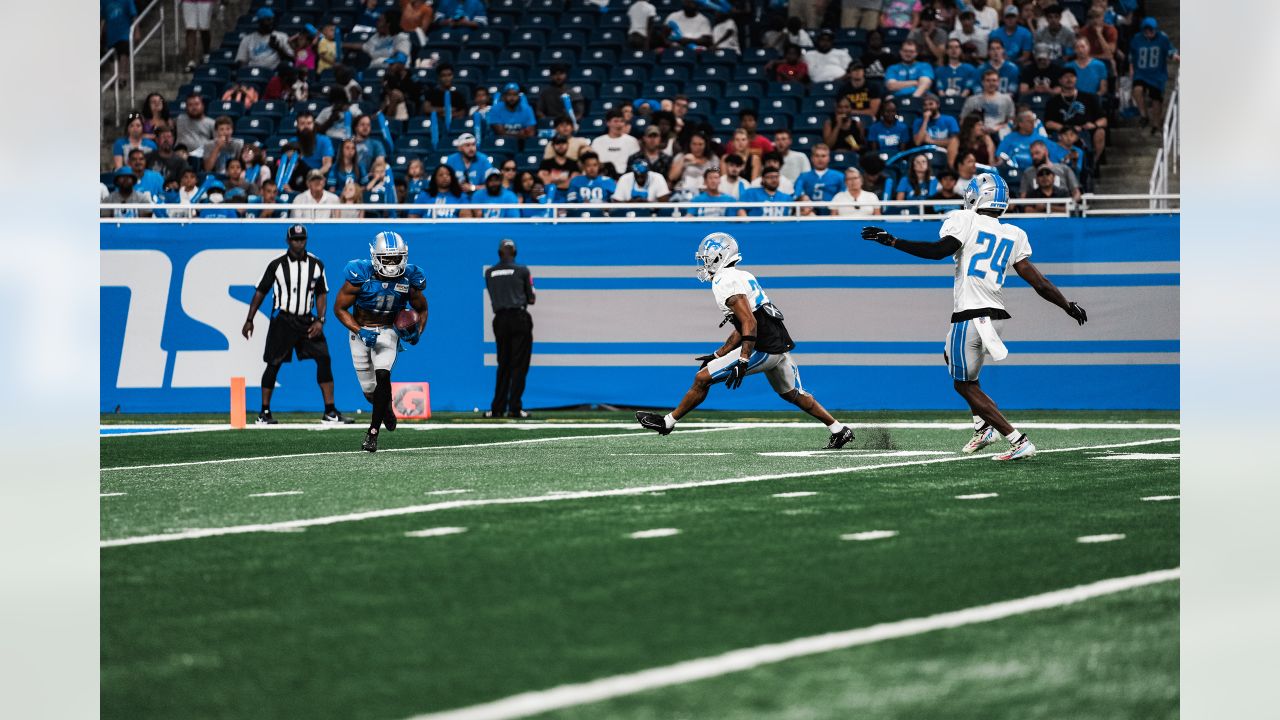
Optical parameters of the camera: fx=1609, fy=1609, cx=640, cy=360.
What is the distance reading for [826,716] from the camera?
368 centimetres

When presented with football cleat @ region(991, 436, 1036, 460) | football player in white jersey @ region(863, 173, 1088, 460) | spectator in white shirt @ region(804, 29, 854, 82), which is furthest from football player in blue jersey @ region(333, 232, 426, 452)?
spectator in white shirt @ region(804, 29, 854, 82)

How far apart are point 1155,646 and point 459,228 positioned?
1238 centimetres

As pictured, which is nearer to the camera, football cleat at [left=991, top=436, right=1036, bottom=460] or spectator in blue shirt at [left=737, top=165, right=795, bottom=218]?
football cleat at [left=991, top=436, right=1036, bottom=460]

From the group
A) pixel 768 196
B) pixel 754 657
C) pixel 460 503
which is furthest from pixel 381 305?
pixel 754 657

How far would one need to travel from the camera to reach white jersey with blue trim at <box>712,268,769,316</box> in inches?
428

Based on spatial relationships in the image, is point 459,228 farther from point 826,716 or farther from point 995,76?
point 826,716

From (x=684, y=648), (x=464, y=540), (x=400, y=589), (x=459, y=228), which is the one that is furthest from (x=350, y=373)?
(x=684, y=648)

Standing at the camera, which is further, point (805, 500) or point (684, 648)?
point (805, 500)

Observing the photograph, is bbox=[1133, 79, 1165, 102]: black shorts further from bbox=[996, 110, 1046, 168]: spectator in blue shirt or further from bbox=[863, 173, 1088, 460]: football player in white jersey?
bbox=[863, 173, 1088, 460]: football player in white jersey

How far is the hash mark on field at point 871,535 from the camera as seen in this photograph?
6.23m

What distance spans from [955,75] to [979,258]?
7.98 m

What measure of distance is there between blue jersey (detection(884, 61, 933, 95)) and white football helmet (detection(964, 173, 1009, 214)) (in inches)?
296

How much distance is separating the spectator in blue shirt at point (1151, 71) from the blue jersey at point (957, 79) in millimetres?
1714

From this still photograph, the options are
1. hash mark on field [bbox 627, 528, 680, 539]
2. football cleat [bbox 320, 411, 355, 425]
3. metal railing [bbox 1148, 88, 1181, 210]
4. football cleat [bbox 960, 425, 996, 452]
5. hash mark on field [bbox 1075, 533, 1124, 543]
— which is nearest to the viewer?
hash mark on field [bbox 1075, 533, 1124, 543]
